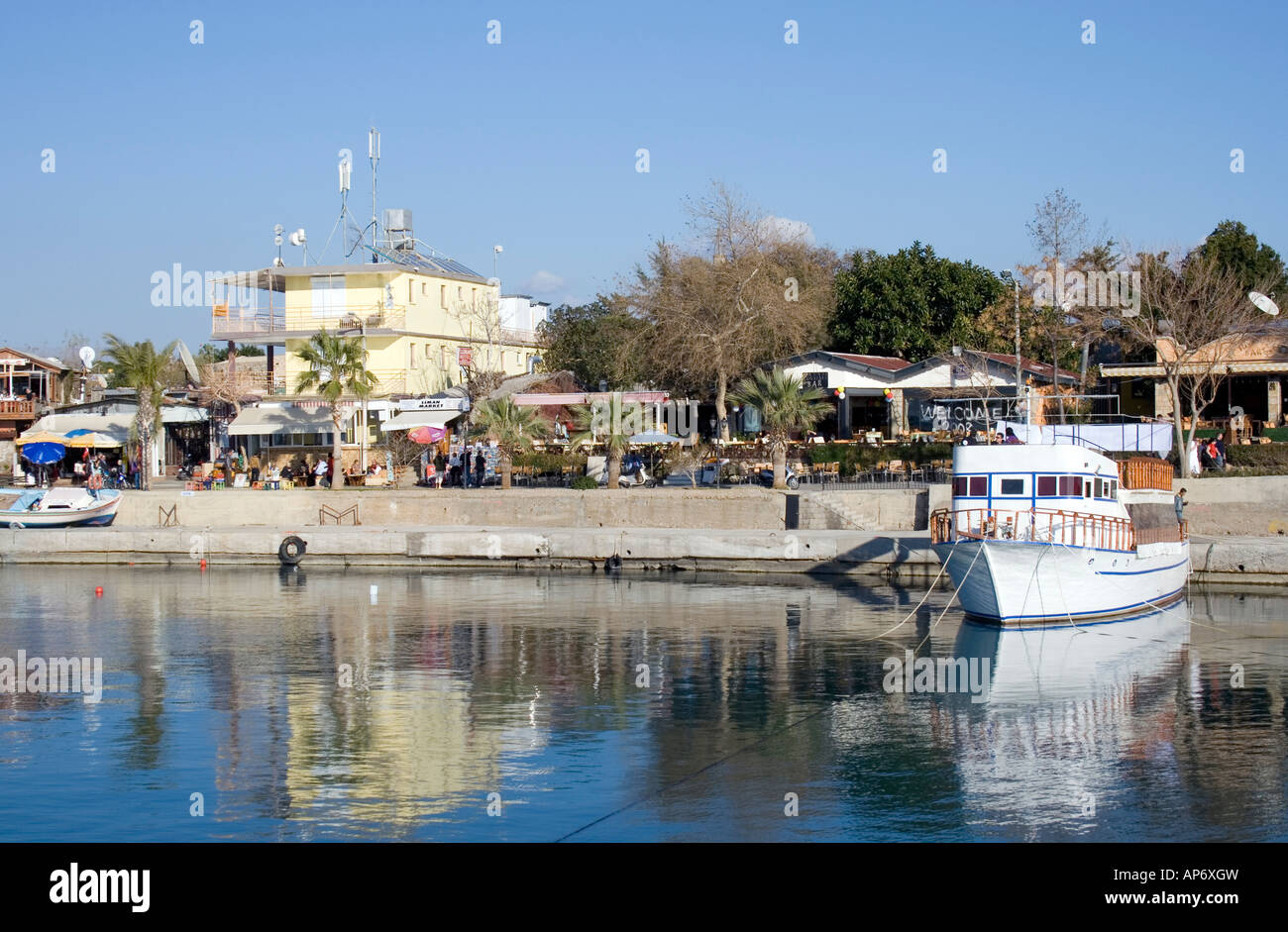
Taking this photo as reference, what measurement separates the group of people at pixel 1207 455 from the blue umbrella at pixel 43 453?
42149mm

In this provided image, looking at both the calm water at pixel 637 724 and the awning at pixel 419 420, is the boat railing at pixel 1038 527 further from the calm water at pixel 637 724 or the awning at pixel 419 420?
the awning at pixel 419 420

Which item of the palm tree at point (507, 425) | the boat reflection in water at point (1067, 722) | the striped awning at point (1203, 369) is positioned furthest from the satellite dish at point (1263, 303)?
the palm tree at point (507, 425)

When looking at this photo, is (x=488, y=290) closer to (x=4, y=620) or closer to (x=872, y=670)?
(x=4, y=620)

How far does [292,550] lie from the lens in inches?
1709

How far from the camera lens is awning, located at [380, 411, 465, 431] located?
5453 cm

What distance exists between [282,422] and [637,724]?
38294mm

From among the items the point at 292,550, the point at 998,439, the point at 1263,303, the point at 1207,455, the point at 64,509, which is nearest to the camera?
the point at 998,439

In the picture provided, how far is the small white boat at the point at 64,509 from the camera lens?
46531 millimetres

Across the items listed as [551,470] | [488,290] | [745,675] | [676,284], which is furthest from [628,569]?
[488,290]

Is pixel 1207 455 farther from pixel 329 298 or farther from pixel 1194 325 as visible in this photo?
pixel 329 298

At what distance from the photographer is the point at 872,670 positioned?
2655 centimetres

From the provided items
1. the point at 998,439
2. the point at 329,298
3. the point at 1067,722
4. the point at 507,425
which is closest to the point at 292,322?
the point at 329,298

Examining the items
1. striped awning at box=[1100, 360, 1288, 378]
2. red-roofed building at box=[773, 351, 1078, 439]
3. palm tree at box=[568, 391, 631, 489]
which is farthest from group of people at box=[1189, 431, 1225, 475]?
palm tree at box=[568, 391, 631, 489]

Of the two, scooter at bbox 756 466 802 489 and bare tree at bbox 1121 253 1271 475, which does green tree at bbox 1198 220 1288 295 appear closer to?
bare tree at bbox 1121 253 1271 475
